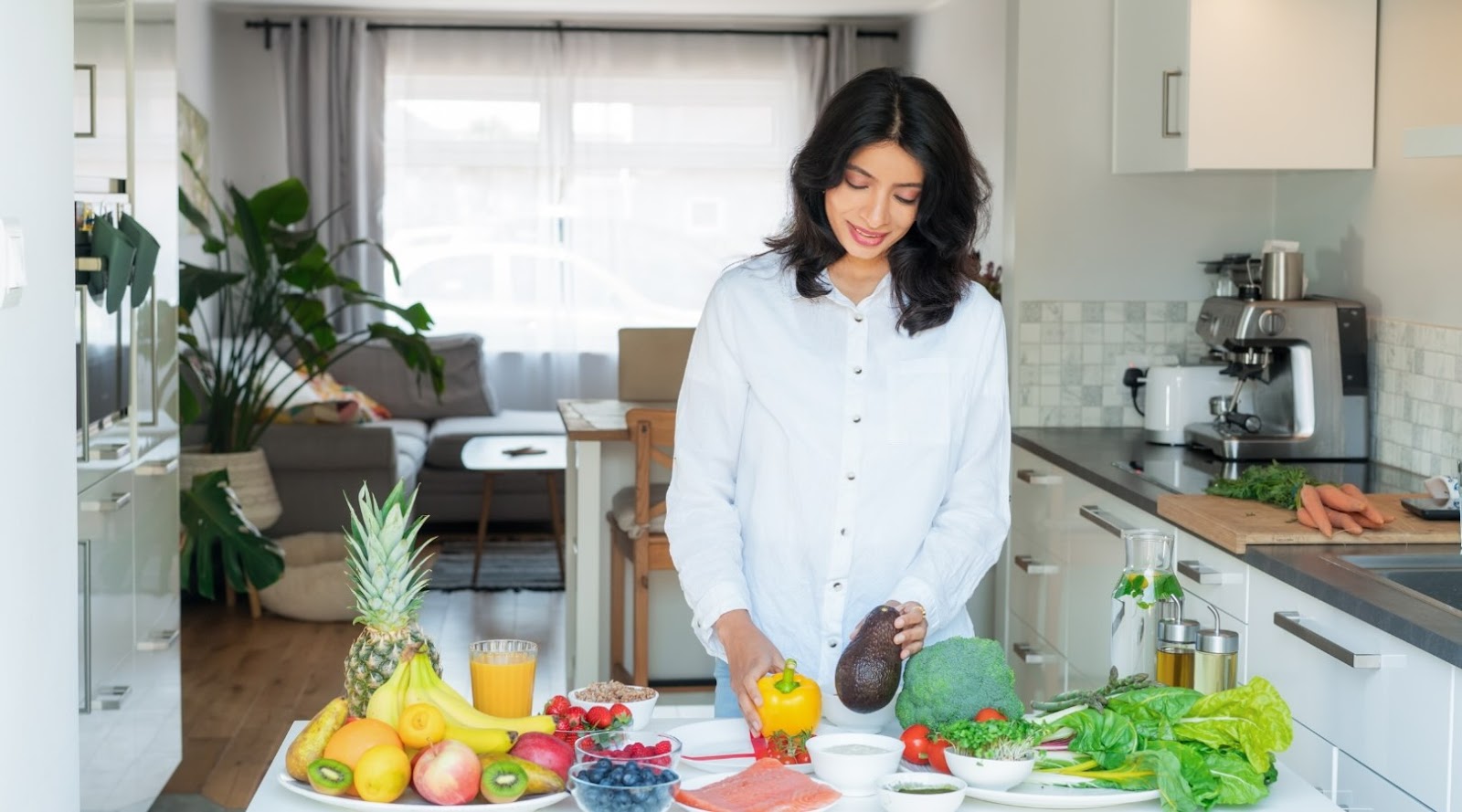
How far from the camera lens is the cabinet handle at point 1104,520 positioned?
10.0ft

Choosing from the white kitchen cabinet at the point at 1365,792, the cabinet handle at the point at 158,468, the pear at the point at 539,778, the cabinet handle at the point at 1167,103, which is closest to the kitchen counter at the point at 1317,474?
the white kitchen cabinet at the point at 1365,792

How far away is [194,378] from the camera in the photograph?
5512mm

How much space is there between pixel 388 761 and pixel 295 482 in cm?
504

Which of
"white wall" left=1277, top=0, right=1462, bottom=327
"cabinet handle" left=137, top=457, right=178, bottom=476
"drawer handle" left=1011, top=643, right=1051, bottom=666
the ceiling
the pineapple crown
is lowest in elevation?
"drawer handle" left=1011, top=643, right=1051, bottom=666

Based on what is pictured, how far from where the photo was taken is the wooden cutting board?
2500mm

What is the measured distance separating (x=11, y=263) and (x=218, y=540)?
3.00 metres

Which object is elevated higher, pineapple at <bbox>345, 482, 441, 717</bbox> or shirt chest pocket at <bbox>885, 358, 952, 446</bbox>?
shirt chest pocket at <bbox>885, 358, 952, 446</bbox>

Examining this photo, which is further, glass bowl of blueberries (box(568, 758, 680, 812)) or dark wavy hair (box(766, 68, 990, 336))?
dark wavy hair (box(766, 68, 990, 336))

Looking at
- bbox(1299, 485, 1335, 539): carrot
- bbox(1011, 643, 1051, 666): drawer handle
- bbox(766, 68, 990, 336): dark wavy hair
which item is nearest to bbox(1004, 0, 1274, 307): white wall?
bbox(1011, 643, 1051, 666): drawer handle

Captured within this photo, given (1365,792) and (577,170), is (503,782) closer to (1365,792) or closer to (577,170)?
(1365,792)

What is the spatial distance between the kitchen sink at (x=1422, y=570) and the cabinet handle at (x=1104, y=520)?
25.1 inches

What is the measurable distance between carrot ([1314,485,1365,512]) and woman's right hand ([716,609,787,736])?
115 cm

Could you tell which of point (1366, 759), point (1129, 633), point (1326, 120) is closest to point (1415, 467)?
point (1326, 120)

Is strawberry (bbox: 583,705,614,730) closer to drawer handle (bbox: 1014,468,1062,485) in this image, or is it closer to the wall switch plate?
the wall switch plate
